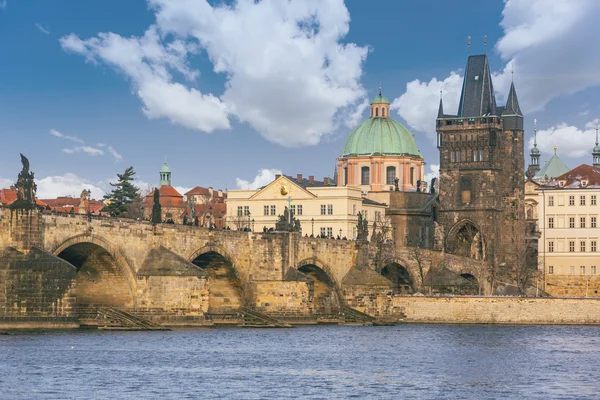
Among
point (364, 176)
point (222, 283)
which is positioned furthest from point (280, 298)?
point (364, 176)

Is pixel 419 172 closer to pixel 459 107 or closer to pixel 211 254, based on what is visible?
pixel 459 107

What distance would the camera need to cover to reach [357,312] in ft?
347

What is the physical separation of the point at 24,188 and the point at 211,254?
20989 mm

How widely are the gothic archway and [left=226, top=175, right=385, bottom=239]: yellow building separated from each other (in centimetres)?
987

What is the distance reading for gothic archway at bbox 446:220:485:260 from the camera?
143m

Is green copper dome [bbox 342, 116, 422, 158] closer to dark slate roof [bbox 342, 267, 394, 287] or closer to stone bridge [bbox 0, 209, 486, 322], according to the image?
stone bridge [bbox 0, 209, 486, 322]

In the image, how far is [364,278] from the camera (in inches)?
4257

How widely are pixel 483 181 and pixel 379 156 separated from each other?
25542mm

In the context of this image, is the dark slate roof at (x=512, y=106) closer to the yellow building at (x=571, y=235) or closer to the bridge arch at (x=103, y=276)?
the yellow building at (x=571, y=235)

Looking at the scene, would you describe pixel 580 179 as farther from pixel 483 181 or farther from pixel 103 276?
pixel 103 276

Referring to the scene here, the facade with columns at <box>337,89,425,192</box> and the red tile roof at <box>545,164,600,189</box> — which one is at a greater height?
the facade with columns at <box>337,89,425,192</box>

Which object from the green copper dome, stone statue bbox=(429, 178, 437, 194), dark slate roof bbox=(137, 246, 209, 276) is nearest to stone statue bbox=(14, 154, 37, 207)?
dark slate roof bbox=(137, 246, 209, 276)

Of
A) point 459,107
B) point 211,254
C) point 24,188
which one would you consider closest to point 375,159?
point 459,107

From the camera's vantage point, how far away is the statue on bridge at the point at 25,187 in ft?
247
